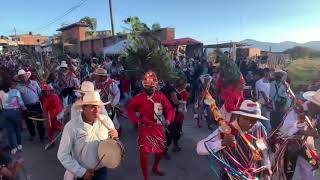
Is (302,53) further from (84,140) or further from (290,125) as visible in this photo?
(84,140)

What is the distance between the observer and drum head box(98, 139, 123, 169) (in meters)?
3.91

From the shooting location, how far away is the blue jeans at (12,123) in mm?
8164

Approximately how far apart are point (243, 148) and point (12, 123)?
6.25m

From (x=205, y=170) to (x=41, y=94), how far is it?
465cm

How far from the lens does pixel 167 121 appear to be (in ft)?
20.5

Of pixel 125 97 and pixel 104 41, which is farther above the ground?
pixel 104 41

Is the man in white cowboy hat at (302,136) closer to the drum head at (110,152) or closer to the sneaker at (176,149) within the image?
the drum head at (110,152)

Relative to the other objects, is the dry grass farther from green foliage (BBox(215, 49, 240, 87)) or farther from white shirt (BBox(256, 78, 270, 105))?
green foliage (BBox(215, 49, 240, 87))

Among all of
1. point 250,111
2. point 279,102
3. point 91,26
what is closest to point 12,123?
point 279,102

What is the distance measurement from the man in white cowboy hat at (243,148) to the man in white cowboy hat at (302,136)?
1.02 metres

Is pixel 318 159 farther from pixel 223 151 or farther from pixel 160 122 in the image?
pixel 160 122

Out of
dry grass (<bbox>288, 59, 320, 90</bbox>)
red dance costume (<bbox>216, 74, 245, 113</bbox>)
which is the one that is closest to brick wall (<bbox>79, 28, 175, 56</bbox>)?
dry grass (<bbox>288, 59, 320, 90</bbox>)

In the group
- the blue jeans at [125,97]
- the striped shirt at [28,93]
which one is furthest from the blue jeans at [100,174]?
the blue jeans at [125,97]

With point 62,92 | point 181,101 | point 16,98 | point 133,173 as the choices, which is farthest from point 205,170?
point 62,92
